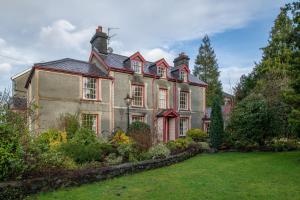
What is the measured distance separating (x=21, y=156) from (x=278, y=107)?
1537cm

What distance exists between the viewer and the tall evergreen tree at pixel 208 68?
48.0 metres

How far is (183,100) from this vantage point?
23094 mm

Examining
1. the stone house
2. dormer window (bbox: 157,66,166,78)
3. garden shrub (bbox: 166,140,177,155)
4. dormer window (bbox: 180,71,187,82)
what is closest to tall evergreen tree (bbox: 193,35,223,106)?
the stone house

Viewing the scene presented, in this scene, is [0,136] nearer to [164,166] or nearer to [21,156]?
[21,156]

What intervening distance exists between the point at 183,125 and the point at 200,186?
15.8 meters

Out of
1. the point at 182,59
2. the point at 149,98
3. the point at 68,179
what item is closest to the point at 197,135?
the point at 149,98

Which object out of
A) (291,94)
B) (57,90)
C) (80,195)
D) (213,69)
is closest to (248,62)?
(213,69)

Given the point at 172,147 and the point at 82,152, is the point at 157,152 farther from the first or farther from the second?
the point at 82,152

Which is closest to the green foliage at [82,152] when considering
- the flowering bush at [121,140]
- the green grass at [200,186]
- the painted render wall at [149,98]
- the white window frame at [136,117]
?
the green grass at [200,186]

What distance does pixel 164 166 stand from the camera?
1141cm

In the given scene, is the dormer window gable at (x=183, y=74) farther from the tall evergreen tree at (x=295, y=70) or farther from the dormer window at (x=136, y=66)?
the tall evergreen tree at (x=295, y=70)

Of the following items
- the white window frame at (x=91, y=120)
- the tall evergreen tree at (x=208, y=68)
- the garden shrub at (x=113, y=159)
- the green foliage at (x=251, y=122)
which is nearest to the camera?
the garden shrub at (x=113, y=159)

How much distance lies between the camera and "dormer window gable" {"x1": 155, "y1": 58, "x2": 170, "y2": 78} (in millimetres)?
21375

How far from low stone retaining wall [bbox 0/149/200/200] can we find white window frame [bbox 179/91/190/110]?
12.3 m
